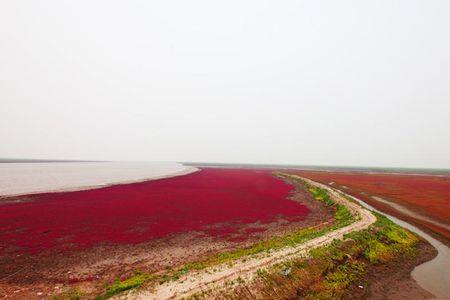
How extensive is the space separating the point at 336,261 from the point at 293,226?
27.6ft

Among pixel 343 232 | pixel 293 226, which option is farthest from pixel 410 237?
pixel 293 226

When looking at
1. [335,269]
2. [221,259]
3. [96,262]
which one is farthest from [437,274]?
[96,262]

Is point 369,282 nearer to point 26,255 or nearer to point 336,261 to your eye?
point 336,261

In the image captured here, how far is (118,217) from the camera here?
24594 millimetres

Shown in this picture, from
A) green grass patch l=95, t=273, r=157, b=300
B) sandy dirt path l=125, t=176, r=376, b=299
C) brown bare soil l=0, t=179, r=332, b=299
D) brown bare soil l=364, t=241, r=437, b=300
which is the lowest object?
brown bare soil l=364, t=241, r=437, b=300

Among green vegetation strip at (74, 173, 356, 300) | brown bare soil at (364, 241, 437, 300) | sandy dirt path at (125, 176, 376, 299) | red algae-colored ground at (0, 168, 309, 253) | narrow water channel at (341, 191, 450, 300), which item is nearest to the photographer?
sandy dirt path at (125, 176, 376, 299)

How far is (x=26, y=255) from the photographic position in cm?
1474

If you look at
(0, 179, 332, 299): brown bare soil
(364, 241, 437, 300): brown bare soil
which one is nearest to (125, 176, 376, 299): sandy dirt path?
(0, 179, 332, 299): brown bare soil

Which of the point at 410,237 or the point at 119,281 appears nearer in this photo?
the point at 119,281

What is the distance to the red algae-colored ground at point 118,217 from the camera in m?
18.0

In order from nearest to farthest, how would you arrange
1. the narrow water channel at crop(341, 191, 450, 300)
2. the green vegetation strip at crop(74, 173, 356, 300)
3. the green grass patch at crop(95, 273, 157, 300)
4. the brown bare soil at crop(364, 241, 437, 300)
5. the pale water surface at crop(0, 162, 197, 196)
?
the green grass patch at crop(95, 273, 157, 300)
the green vegetation strip at crop(74, 173, 356, 300)
the brown bare soil at crop(364, 241, 437, 300)
the narrow water channel at crop(341, 191, 450, 300)
the pale water surface at crop(0, 162, 197, 196)

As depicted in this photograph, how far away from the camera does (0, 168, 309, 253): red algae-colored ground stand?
59.1 ft

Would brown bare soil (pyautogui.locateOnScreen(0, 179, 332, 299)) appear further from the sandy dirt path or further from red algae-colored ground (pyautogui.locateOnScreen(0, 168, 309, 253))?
the sandy dirt path

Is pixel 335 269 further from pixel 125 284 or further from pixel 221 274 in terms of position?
pixel 125 284
